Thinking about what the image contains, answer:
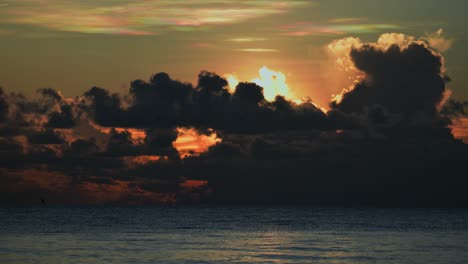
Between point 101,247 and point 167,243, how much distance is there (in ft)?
38.0

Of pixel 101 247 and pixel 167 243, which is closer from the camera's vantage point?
pixel 101 247

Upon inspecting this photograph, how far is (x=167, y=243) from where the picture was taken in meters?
111

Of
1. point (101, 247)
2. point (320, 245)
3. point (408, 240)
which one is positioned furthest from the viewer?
point (408, 240)

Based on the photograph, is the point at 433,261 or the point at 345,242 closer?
the point at 433,261

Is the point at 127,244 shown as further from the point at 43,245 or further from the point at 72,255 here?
the point at 72,255

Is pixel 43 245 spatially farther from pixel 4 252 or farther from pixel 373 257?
pixel 373 257

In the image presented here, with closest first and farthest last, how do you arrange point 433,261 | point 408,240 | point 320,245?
1. point 433,261
2. point 320,245
3. point 408,240

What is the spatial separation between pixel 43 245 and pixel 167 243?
56.4 feet

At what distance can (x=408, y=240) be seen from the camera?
124m

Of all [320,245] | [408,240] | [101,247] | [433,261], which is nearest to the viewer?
[433,261]

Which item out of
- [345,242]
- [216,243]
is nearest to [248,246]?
[216,243]

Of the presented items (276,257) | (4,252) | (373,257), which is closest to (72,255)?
(4,252)

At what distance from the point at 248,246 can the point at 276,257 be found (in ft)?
60.3

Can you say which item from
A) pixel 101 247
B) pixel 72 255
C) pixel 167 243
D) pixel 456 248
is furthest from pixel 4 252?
pixel 456 248
